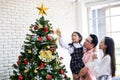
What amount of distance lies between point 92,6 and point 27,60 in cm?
296

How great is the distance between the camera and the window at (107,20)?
17.6 feet

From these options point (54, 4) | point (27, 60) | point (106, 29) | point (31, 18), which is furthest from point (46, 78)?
point (106, 29)

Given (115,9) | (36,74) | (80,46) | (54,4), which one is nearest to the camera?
(36,74)

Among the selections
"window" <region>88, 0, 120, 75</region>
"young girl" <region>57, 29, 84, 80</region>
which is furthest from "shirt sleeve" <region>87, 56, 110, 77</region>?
"window" <region>88, 0, 120, 75</region>

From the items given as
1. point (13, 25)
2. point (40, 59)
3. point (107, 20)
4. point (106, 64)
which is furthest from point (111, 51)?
point (107, 20)

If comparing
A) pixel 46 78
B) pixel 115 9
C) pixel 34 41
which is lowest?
pixel 46 78

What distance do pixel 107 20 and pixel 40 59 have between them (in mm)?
2781

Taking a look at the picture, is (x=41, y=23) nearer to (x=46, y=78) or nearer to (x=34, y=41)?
(x=34, y=41)

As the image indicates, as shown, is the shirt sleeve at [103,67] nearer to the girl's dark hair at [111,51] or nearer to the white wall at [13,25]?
the girl's dark hair at [111,51]

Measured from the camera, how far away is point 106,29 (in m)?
5.57

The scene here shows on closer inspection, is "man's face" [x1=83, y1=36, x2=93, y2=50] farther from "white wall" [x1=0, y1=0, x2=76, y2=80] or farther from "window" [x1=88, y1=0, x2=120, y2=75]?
"window" [x1=88, y1=0, x2=120, y2=75]

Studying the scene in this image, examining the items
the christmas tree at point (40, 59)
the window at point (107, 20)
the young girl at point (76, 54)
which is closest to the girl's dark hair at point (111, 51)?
the christmas tree at point (40, 59)

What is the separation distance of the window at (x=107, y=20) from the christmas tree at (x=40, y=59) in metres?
2.40

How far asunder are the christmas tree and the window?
7.89ft
